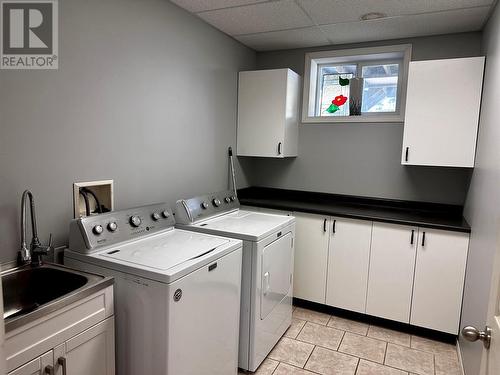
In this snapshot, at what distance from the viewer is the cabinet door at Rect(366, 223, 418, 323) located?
8.66 ft

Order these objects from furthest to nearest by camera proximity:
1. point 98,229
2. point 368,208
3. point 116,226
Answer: point 368,208, point 116,226, point 98,229

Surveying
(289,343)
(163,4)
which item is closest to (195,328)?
(289,343)

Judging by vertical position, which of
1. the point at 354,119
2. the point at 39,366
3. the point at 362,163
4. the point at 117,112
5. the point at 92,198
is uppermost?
the point at 354,119

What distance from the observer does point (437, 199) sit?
117 inches

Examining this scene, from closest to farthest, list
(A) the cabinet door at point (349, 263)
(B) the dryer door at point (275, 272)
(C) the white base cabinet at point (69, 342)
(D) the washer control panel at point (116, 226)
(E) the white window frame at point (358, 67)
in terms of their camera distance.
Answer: (C) the white base cabinet at point (69, 342) < (D) the washer control panel at point (116, 226) < (B) the dryer door at point (275, 272) < (A) the cabinet door at point (349, 263) < (E) the white window frame at point (358, 67)

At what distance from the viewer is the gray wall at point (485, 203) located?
1.77m

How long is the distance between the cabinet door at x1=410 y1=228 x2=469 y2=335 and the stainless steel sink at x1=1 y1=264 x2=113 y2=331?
7.31ft

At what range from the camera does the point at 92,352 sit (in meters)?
1.44

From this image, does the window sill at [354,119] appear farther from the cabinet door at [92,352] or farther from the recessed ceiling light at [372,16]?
the cabinet door at [92,352]

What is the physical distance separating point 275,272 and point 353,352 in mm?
825

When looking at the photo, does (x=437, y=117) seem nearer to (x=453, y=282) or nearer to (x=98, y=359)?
(x=453, y=282)

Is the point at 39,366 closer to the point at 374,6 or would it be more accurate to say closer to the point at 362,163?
the point at 374,6

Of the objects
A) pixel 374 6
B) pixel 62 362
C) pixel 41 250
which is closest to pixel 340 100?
pixel 374 6

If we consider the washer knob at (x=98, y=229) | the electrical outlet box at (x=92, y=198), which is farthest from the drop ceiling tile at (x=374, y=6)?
the washer knob at (x=98, y=229)
